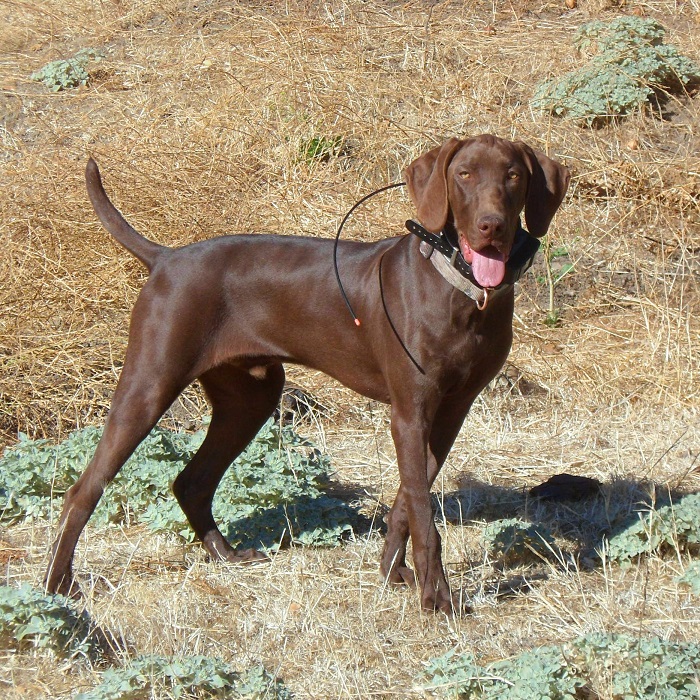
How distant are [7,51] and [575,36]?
5.47m

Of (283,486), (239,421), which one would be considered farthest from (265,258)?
(283,486)

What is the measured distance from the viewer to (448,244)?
4.07m

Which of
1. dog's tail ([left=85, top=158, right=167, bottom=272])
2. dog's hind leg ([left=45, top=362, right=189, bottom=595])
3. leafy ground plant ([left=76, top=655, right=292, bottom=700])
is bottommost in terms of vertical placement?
leafy ground plant ([left=76, top=655, right=292, bottom=700])

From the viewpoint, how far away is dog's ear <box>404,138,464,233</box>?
404cm

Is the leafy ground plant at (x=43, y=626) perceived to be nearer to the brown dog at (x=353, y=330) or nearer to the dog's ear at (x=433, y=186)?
the brown dog at (x=353, y=330)

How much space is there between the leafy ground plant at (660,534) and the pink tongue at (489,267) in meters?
1.25

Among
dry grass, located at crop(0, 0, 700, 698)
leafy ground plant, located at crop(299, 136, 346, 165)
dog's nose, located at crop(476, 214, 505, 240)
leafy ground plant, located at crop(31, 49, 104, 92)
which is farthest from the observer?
leafy ground plant, located at crop(31, 49, 104, 92)

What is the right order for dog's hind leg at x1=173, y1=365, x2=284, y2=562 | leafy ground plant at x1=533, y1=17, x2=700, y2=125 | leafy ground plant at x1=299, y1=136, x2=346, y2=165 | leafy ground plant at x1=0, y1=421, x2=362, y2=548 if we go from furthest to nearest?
leafy ground plant at x1=533, y1=17, x2=700, y2=125 < leafy ground plant at x1=299, y1=136, x2=346, y2=165 < leafy ground plant at x1=0, y1=421, x2=362, y2=548 < dog's hind leg at x1=173, y1=365, x2=284, y2=562

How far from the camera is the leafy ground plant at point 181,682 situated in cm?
312

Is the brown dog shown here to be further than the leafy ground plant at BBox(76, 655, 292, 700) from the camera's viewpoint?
Yes

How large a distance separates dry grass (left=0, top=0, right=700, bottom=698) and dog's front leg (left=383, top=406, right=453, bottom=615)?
120 millimetres

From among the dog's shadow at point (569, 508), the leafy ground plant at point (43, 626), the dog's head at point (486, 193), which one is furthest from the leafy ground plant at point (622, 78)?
the leafy ground plant at point (43, 626)

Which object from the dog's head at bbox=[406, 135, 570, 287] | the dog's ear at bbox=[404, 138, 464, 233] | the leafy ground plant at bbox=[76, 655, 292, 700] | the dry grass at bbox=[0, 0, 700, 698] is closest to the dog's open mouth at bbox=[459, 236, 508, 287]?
the dog's head at bbox=[406, 135, 570, 287]

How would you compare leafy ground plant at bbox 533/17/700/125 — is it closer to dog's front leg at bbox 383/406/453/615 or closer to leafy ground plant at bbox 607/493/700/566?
leafy ground plant at bbox 607/493/700/566
